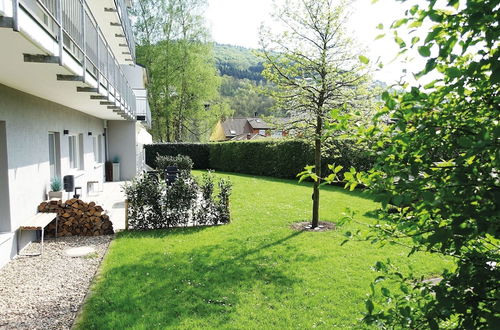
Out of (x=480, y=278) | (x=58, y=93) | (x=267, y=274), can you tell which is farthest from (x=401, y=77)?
(x=58, y=93)

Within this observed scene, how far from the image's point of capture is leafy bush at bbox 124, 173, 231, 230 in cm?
1003

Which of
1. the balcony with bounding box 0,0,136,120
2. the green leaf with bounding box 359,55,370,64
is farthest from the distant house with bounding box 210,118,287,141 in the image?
the green leaf with bounding box 359,55,370,64

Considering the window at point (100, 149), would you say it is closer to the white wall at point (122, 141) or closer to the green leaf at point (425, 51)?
the white wall at point (122, 141)

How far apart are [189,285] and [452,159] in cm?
506

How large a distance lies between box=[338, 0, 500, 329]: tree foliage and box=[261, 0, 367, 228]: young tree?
767cm

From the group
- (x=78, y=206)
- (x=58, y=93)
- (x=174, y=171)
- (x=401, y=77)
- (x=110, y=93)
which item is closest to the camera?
(x=401, y=77)

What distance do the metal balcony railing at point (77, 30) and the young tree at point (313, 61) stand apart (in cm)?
417

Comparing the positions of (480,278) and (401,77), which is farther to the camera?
(401,77)

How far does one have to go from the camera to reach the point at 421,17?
1922mm

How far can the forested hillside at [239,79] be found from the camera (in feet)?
302

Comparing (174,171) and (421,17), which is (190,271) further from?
(174,171)

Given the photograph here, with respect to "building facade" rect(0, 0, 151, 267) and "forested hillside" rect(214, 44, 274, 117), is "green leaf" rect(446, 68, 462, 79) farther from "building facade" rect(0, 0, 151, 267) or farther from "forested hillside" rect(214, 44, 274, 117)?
"forested hillside" rect(214, 44, 274, 117)

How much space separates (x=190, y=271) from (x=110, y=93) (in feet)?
20.6

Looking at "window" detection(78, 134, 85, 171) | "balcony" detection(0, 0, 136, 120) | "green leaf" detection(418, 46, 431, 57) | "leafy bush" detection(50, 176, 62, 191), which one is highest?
"balcony" detection(0, 0, 136, 120)
